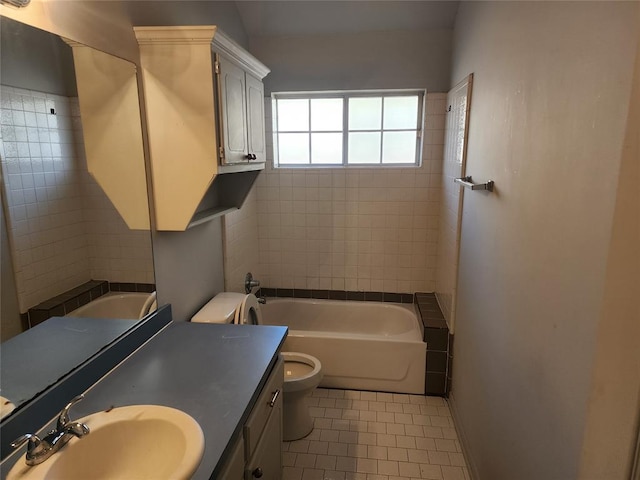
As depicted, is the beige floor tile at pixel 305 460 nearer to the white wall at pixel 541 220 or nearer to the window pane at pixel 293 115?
the white wall at pixel 541 220

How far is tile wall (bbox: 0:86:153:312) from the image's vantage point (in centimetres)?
109

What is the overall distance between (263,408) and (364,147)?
2.36m

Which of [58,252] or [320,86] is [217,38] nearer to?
[58,252]

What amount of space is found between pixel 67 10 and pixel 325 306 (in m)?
2.62

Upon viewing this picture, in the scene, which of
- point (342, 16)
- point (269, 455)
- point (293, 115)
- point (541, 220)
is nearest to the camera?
point (541, 220)

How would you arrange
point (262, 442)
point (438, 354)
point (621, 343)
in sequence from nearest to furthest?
point (621, 343), point (262, 442), point (438, 354)

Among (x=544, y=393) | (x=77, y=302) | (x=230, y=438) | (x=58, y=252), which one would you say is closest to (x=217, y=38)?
(x=58, y=252)

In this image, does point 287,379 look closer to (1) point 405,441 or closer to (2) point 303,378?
(2) point 303,378

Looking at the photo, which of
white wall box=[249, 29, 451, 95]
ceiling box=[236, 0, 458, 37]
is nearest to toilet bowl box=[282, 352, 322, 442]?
white wall box=[249, 29, 451, 95]

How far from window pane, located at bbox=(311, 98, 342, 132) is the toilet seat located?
5.98ft

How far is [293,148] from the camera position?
11.1 feet

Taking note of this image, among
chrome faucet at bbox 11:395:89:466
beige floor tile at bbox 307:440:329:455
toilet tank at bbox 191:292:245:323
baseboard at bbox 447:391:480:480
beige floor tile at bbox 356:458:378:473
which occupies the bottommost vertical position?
beige floor tile at bbox 356:458:378:473

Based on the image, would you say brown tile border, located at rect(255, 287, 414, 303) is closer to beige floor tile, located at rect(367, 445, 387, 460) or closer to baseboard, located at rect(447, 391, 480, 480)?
baseboard, located at rect(447, 391, 480, 480)

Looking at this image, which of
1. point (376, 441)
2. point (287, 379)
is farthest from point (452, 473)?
point (287, 379)
